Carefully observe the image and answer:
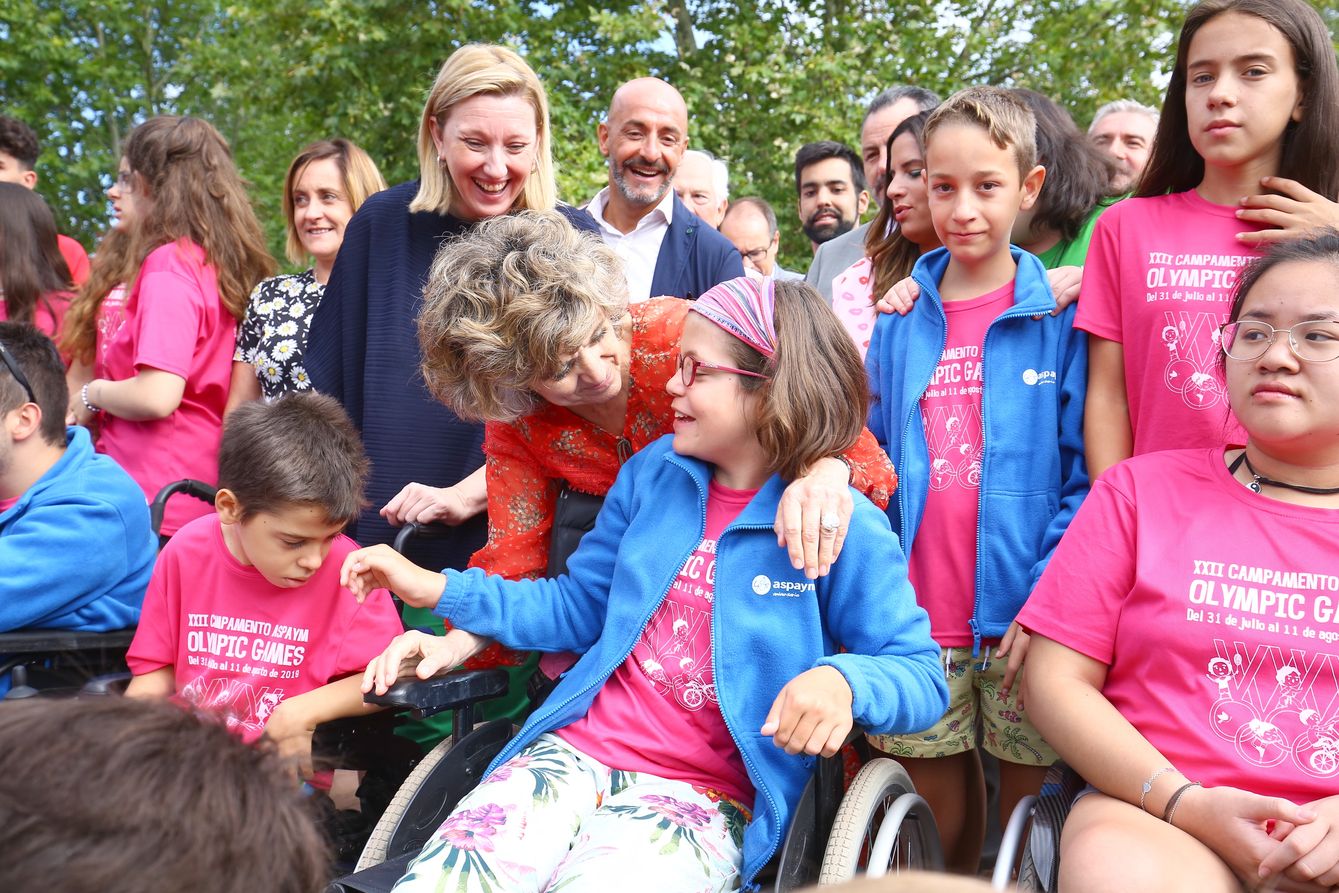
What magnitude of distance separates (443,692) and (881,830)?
0.89m

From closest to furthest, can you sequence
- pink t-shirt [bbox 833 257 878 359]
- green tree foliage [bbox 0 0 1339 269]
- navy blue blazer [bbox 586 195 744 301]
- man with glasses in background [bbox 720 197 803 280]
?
pink t-shirt [bbox 833 257 878 359] < navy blue blazer [bbox 586 195 744 301] < man with glasses in background [bbox 720 197 803 280] < green tree foliage [bbox 0 0 1339 269]

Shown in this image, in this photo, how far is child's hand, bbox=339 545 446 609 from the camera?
2.35 m

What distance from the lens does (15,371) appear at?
3127 mm

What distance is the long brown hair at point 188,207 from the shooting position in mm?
3908

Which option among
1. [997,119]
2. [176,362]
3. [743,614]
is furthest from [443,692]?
[176,362]

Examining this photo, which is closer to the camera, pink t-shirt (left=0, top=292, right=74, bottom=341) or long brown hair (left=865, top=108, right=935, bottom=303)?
long brown hair (left=865, top=108, right=935, bottom=303)

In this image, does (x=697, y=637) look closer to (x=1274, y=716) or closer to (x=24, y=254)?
(x=1274, y=716)

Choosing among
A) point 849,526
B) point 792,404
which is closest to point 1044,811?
point 849,526

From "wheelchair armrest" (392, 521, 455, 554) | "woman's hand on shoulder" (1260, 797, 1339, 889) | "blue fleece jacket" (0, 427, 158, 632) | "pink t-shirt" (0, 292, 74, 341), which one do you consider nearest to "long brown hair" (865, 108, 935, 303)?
"wheelchair armrest" (392, 521, 455, 554)

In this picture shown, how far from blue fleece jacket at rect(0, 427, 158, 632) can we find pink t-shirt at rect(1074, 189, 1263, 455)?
96.0 inches

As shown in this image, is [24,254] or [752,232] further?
[752,232]

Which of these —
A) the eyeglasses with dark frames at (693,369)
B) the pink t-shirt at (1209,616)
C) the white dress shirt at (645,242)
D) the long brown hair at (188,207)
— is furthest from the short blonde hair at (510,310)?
the long brown hair at (188,207)

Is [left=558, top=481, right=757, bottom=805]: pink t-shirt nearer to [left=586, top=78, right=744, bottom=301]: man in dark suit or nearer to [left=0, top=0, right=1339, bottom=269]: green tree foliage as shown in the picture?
[left=586, top=78, right=744, bottom=301]: man in dark suit

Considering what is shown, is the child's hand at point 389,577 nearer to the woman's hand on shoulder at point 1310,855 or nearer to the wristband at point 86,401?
the woman's hand on shoulder at point 1310,855
